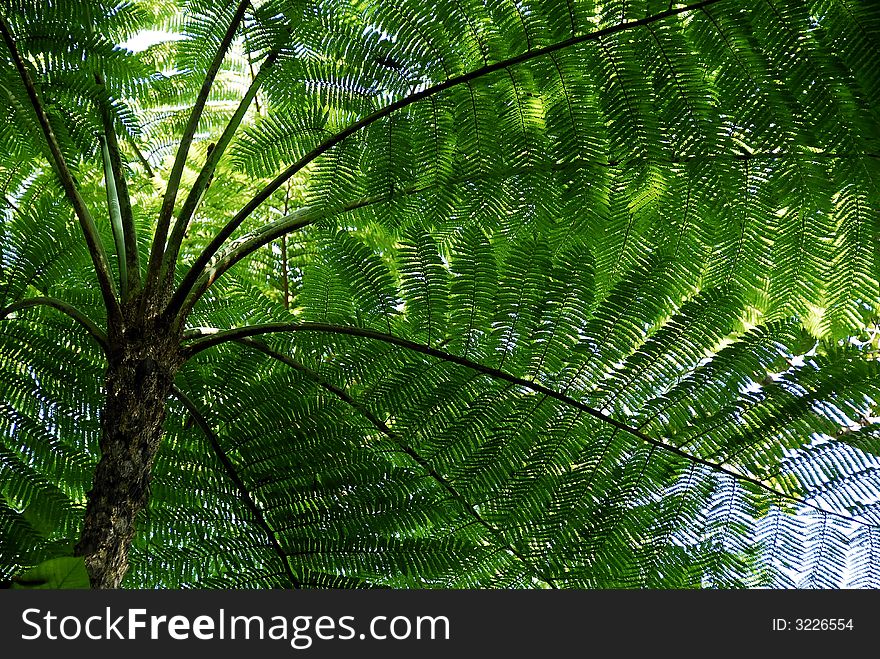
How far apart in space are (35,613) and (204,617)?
30 cm

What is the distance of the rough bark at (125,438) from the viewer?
61.8 inches

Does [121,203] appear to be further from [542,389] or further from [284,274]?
[284,274]

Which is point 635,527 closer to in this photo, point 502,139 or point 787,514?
point 787,514

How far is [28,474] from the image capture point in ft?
7.40

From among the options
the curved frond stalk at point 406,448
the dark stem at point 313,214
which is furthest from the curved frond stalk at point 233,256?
the curved frond stalk at point 406,448

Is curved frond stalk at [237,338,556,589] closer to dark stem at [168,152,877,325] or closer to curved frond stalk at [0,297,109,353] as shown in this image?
dark stem at [168,152,877,325]

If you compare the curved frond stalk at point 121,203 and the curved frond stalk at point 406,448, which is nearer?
the curved frond stalk at point 121,203

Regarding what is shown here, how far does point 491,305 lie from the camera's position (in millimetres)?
2291

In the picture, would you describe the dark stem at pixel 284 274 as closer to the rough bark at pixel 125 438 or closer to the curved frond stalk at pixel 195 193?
the curved frond stalk at pixel 195 193

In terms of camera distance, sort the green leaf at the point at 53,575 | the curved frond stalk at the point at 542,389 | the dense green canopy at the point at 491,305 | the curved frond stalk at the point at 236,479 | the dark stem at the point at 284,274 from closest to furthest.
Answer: the green leaf at the point at 53,575 < the dense green canopy at the point at 491,305 < the curved frond stalk at the point at 542,389 < the curved frond stalk at the point at 236,479 < the dark stem at the point at 284,274

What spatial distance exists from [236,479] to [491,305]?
965 mm

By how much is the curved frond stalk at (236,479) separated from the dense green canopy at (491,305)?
0.02m

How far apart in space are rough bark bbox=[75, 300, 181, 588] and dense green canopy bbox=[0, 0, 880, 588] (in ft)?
0.57

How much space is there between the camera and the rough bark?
61.8 inches
